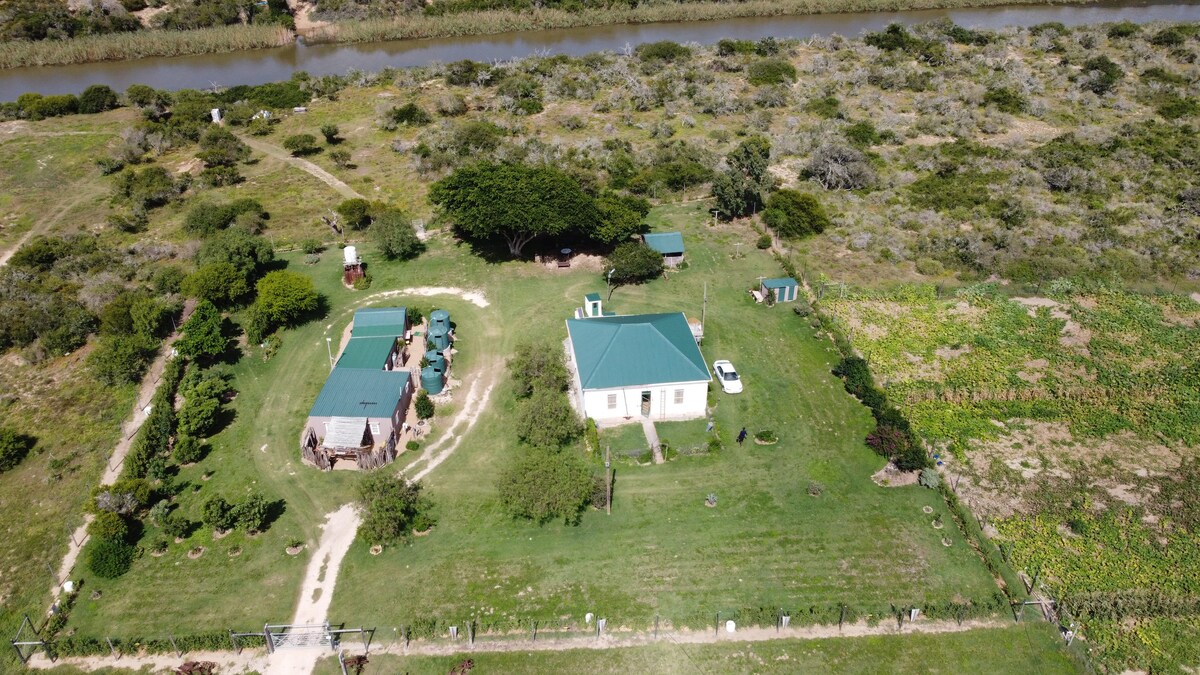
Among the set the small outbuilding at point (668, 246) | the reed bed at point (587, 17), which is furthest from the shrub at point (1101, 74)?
the small outbuilding at point (668, 246)

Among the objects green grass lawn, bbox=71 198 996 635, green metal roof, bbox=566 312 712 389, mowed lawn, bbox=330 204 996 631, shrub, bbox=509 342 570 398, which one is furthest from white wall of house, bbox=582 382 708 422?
shrub, bbox=509 342 570 398

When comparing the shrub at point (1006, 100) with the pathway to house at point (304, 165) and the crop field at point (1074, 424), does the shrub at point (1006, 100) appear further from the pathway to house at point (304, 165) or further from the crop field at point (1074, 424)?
the pathway to house at point (304, 165)

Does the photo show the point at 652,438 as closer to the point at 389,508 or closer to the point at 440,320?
the point at 389,508

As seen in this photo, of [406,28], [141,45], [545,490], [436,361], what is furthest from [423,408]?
[141,45]

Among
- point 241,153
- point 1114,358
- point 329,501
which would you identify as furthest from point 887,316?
point 241,153

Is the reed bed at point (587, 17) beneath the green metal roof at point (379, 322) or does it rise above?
above

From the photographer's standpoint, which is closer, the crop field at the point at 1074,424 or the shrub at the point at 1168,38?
the crop field at the point at 1074,424
